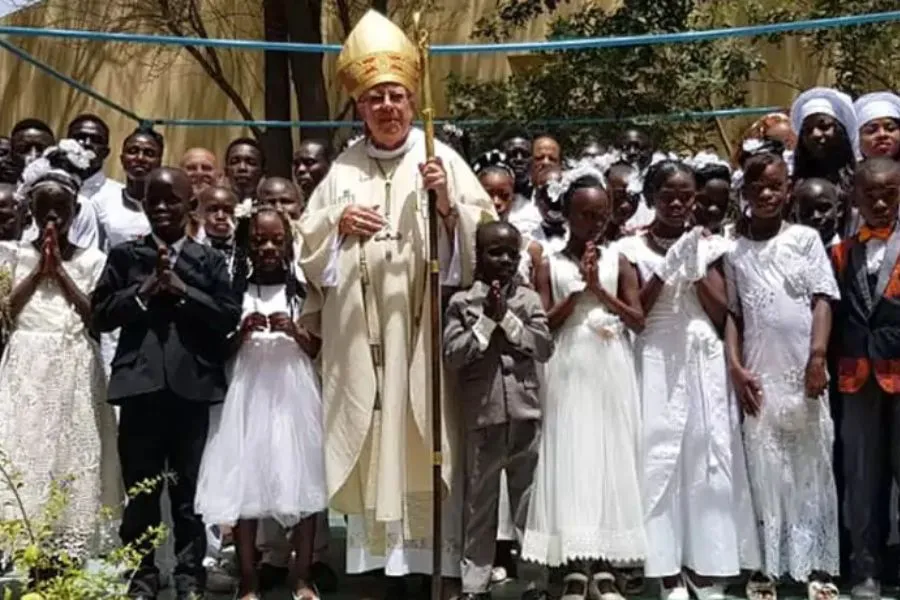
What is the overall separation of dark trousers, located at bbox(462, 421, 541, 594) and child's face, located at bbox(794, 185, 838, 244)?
1.38m

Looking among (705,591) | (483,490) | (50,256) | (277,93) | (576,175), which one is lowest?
(705,591)

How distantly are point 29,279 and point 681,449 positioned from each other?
2443 mm

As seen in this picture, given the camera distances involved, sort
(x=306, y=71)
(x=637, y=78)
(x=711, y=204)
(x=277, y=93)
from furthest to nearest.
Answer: (x=277, y=93)
(x=306, y=71)
(x=637, y=78)
(x=711, y=204)

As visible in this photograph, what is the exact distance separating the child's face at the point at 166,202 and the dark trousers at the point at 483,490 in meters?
1.30

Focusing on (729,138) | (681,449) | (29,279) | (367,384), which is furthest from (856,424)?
(729,138)

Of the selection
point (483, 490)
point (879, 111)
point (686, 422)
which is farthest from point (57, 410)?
point (879, 111)

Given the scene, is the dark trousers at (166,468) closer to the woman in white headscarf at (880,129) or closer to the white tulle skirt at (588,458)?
the white tulle skirt at (588,458)

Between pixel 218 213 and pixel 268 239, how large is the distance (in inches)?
20.7

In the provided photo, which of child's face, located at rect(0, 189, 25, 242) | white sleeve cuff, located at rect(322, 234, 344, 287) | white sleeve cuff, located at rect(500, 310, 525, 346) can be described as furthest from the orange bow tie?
child's face, located at rect(0, 189, 25, 242)

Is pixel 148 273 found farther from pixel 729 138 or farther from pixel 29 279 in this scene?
pixel 729 138

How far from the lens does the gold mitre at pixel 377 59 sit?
4480mm

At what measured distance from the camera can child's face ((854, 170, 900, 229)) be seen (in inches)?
176

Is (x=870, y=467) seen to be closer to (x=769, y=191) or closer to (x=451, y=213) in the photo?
(x=769, y=191)

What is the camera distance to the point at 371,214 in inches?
177
